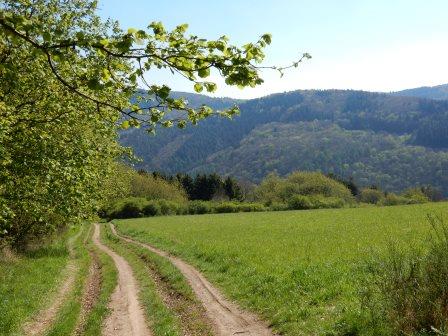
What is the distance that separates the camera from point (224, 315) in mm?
15039

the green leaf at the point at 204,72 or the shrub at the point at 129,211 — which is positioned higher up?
the green leaf at the point at 204,72

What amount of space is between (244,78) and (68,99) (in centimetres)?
1285

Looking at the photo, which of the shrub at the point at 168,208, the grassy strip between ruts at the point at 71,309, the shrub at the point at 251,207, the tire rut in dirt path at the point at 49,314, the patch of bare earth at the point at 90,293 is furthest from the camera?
the shrub at the point at 251,207

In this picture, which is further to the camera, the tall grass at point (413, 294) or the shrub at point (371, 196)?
the shrub at point (371, 196)

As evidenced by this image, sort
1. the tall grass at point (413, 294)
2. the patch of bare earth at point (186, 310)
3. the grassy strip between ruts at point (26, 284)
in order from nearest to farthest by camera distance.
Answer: the tall grass at point (413, 294)
the patch of bare earth at point (186, 310)
the grassy strip between ruts at point (26, 284)

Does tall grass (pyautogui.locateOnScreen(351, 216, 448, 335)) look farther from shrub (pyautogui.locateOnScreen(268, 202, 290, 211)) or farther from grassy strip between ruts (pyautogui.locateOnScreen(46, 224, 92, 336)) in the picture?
shrub (pyautogui.locateOnScreen(268, 202, 290, 211))

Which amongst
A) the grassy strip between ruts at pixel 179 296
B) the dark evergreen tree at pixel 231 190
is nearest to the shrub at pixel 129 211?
the dark evergreen tree at pixel 231 190

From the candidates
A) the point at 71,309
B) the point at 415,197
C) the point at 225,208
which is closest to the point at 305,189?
the point at 415,197

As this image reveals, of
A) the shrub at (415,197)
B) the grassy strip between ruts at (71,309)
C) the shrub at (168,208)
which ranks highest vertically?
the grassy strip between ruts at (71,309)

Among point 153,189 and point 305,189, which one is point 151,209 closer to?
point 153,189

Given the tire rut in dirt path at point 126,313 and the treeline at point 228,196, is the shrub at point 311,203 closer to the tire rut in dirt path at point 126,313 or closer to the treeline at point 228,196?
the treeline at point 228,196

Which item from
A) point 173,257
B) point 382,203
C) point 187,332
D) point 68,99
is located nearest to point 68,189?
point 68,99

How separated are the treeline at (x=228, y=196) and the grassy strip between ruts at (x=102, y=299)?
67.5 metres

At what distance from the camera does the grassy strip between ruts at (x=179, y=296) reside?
1423 cm
